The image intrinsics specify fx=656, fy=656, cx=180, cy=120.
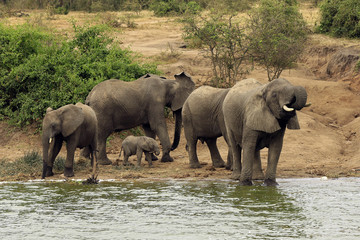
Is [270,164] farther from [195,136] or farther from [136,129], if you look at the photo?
[136,129]

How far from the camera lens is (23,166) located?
14.2 m

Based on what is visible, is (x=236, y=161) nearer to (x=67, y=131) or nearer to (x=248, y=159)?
(x=248, y=159)

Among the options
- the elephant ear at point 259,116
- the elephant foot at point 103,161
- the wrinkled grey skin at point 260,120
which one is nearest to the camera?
the wrinkled grey skin at point 260,120

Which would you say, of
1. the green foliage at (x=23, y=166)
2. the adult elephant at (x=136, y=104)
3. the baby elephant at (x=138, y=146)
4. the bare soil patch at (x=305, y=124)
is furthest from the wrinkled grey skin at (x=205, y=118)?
the green foliage at (x=23, y=166)

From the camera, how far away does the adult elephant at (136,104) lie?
50.4ft

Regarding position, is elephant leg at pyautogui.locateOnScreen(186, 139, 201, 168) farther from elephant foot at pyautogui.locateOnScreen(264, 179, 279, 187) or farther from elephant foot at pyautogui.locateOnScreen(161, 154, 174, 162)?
elephant foot at pyautogui.locateOnScreen(264, 179, 279, 187)

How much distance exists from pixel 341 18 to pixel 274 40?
677 centimetres

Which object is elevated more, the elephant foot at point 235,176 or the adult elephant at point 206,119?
the adult elephant at point 206,119

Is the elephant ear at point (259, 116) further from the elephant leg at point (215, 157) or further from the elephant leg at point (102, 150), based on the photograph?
the elephant leg at point (102, 150)

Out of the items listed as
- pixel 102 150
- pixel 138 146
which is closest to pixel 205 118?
pixel 138 146

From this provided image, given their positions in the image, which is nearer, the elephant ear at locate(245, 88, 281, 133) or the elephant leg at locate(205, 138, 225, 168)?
the elephant ear at locate(245, 88, 281, 133)

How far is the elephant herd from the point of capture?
11.5 m

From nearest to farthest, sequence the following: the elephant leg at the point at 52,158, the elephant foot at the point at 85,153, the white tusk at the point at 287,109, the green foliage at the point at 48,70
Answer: the white tusk at the point at 287,109, the elephant leg at the point at 52,158, the elephant foot at the point at 85,153, the green foliage at the point at 48,70

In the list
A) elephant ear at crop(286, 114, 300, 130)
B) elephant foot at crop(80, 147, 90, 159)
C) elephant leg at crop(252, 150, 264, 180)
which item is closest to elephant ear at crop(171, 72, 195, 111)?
elephant foot at crop(80, 147, 90, 159)
